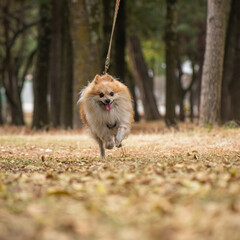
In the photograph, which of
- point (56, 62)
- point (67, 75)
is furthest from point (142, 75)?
point (67, 75)

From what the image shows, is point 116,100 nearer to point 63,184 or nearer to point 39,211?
point 63,184

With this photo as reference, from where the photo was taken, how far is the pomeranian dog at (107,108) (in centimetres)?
691

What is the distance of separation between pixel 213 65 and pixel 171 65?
10.5 feet

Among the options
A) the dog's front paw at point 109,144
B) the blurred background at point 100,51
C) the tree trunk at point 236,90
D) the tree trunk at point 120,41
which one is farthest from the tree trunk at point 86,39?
the dog's front paw at point 109,144

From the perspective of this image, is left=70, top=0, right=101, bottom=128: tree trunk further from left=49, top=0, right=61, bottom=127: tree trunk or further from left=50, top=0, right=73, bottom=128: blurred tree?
left=49, top=0, right=61, bottom=127: tree trunk

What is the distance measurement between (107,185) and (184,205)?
0.95m

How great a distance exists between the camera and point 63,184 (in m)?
4.05

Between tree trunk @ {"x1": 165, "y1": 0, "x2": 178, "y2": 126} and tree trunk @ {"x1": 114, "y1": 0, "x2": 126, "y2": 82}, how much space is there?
1.65 metres

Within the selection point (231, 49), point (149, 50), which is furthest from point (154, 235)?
point (149, 50)

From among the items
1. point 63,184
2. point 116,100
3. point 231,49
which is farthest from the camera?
point 231,49

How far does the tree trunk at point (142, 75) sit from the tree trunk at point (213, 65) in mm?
8235

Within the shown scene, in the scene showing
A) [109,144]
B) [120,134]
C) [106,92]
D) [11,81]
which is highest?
[11,81]

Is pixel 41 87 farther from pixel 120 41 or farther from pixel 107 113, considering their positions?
pixel 107 113

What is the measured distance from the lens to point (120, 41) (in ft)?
51.1
